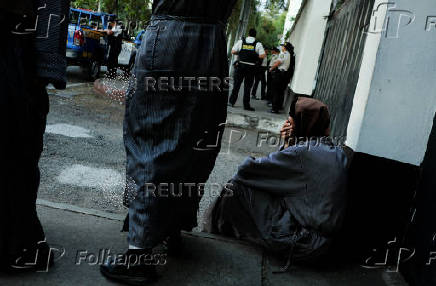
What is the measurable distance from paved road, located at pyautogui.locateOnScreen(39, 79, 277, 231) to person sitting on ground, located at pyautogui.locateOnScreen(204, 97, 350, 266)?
86cm

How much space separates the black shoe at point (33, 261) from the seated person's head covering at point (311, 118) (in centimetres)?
164

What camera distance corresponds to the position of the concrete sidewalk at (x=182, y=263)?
227 cm

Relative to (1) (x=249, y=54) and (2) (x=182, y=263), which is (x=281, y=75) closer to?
(1) (x=249, y=54)

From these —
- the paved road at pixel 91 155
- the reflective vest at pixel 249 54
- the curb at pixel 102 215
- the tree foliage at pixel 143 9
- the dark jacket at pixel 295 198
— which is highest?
the tree foliage at pixel 143 9

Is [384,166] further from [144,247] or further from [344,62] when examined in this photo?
[344,62]

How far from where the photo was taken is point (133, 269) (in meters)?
2.22

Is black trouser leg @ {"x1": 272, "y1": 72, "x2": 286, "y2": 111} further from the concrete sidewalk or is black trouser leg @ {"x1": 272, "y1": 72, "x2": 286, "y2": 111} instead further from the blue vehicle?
the concrete sidewalk

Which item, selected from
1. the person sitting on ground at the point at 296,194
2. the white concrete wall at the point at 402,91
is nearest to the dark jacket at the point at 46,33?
the person sitting on ground at the point at 296,194

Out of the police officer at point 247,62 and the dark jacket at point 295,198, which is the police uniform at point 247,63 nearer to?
the police officer at point 247,62

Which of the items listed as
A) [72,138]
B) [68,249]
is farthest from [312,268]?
[72,138]

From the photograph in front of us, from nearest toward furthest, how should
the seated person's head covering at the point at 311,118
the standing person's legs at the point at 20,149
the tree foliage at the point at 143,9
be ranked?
the standing person's legs at the point at 20,149
the seated person's head covering at the point at 311,118
the tree foliage at the point at 143,9

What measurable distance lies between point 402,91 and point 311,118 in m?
0.58

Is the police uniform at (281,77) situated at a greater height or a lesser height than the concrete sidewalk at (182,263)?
greater

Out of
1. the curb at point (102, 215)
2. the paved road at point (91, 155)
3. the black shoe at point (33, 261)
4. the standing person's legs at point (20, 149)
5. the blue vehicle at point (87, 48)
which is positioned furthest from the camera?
the blue vehicle at point (87, 48)
